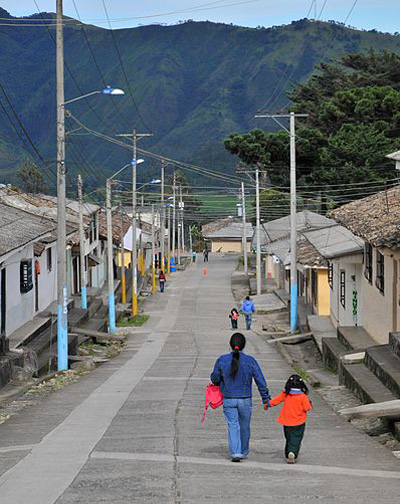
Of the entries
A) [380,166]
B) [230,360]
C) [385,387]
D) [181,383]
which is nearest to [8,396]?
[181,383]

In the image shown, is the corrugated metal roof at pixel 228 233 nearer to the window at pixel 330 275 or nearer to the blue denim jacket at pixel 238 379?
the window at pixel 330 275

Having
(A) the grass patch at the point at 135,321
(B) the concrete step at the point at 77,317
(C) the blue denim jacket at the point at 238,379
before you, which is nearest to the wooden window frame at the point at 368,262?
(B) the concrete step at the point at 77,317

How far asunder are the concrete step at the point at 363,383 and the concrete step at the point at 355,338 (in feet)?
9.02

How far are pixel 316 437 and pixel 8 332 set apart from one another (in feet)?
49.3

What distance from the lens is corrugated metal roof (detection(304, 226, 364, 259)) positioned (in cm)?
2966

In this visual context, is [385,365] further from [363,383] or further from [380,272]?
[380,272]

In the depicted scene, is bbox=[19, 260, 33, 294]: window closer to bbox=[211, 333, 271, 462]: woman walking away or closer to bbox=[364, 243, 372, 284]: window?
bbox=[364, 243, 372, 284]: window

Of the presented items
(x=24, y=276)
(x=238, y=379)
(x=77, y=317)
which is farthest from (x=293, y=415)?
(x=77, y=317)

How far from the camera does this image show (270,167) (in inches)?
2606

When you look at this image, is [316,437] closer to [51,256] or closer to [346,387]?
[346,387]

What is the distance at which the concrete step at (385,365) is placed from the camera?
16.0 meters

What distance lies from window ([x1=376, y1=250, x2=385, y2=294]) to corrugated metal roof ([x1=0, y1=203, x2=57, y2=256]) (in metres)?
8.95

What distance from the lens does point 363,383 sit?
1783 centimetres

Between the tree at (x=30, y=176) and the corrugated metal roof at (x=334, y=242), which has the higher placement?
the tree at (x=30, y=176)
